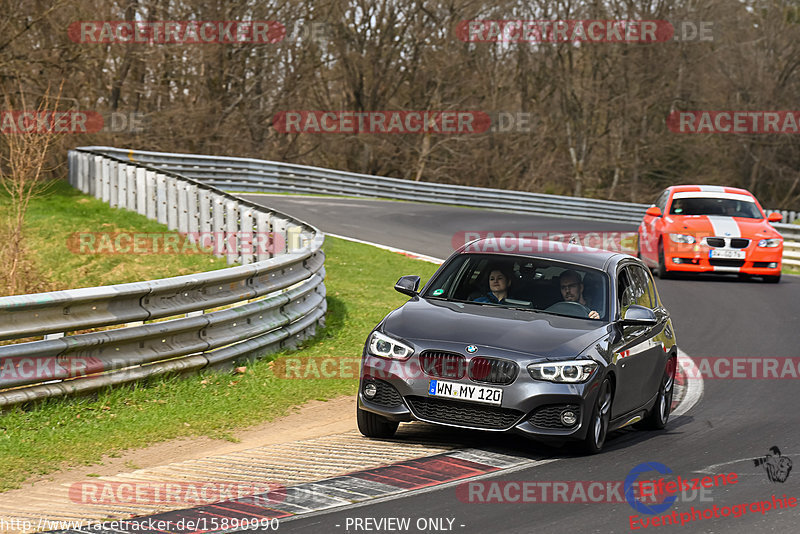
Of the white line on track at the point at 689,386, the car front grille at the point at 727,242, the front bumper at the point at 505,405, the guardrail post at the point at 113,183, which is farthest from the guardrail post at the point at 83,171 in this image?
the front bumper at the point at 505,405

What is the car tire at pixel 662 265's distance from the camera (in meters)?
20.2

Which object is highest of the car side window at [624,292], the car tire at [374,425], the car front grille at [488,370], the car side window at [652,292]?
the car side window at [624,292]

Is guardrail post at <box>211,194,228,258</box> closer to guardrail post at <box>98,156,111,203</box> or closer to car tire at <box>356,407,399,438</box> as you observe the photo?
guardrail post at <box>98,156,111,203</box>

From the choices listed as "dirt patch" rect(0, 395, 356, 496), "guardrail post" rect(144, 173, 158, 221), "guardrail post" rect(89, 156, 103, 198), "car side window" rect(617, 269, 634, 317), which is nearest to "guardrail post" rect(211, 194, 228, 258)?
"guardrail post" rect(144, 173, 158, 221)

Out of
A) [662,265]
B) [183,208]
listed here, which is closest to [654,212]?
[662,265]

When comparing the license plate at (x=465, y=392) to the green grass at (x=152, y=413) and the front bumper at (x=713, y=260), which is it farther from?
the front bumper at (x=713, y=260)

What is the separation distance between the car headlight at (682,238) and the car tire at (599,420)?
40.9 feet

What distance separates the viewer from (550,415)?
7.33 meters

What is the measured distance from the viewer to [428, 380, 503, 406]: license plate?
7301 mm

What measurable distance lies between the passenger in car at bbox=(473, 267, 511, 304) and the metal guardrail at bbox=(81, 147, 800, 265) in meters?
21.1

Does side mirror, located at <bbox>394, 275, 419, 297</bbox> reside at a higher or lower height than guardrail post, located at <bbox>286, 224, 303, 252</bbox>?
higher

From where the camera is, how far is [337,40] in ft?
159

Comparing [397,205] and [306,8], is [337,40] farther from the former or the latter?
[397,205]

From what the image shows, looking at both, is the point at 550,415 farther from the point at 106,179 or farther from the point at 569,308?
the point at 106,179
